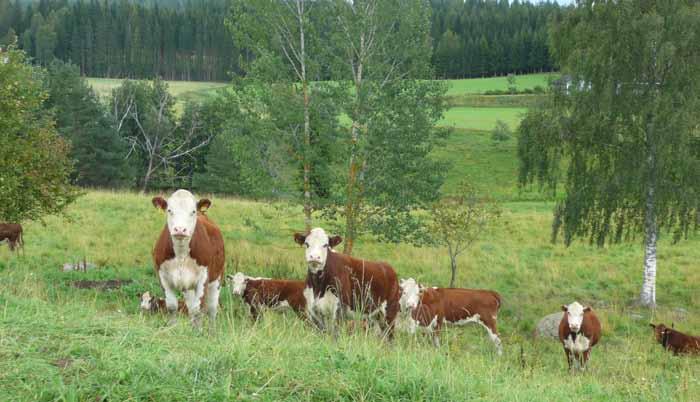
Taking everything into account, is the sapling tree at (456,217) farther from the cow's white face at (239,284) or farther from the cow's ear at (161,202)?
the cow's ear at (161,202)

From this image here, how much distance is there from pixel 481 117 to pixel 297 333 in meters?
68.0

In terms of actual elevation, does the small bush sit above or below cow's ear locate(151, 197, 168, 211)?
below

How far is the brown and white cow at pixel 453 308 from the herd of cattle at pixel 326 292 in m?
0.02

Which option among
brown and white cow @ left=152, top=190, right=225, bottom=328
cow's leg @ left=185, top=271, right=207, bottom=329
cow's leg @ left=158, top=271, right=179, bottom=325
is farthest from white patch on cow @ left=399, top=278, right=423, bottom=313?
cow's leg @ left=158, top=271, right=179, bottom=325

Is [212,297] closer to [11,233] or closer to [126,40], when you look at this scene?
[11,233]

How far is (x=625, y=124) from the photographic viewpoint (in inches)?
723

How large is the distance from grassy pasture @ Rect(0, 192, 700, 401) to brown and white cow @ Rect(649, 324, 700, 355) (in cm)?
35

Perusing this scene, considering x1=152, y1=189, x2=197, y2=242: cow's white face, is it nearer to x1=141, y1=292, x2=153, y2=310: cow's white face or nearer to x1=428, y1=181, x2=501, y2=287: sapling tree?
x1=141, y1=292, x2=153, y2=310: cow's white face

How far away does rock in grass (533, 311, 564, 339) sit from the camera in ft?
48.4

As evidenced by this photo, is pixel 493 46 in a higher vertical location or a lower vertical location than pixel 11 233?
higher

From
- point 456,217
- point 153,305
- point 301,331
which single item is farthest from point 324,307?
point 456,217

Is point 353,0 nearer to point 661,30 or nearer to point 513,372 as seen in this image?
point 661,30

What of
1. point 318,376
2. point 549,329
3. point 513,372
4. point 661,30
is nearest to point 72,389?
point 318,376

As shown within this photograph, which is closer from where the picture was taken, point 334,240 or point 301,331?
point 301,331
